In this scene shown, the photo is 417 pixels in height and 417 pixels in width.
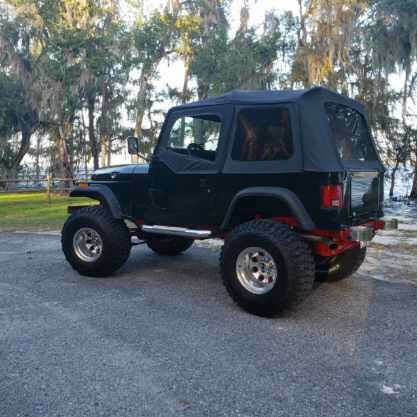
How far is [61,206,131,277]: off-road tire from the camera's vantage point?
5.36 metres

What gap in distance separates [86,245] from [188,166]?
6.31 ft

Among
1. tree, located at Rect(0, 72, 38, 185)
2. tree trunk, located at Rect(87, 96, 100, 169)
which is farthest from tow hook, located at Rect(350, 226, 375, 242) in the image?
tree trunk, located at Rect(87, 96, 100, 169)

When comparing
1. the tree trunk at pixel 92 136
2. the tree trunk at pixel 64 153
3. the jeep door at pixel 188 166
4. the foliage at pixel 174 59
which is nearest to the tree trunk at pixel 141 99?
the foliage at pixel 174 59

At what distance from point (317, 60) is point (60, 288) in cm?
1737

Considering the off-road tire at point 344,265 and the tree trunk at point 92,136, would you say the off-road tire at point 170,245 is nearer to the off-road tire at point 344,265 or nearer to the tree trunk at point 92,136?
the off-road tire at point 344,265

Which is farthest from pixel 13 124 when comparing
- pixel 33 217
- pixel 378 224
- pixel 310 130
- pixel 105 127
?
pixel 378 224

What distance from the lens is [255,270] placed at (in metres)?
4.26

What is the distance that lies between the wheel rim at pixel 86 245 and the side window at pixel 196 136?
1671mm

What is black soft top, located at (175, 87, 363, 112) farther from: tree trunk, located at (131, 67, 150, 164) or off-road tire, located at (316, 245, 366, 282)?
tree trunk, located at (131, 67, 150, 164)

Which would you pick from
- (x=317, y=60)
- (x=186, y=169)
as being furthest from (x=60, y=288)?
(x=317, y=60)

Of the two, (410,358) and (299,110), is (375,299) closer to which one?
(410,358)

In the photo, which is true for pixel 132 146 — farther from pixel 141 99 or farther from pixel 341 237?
pixel 141 99

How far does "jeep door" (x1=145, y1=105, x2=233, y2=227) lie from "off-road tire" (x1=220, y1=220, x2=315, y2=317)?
2.06 feet

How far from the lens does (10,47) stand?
23500mm
